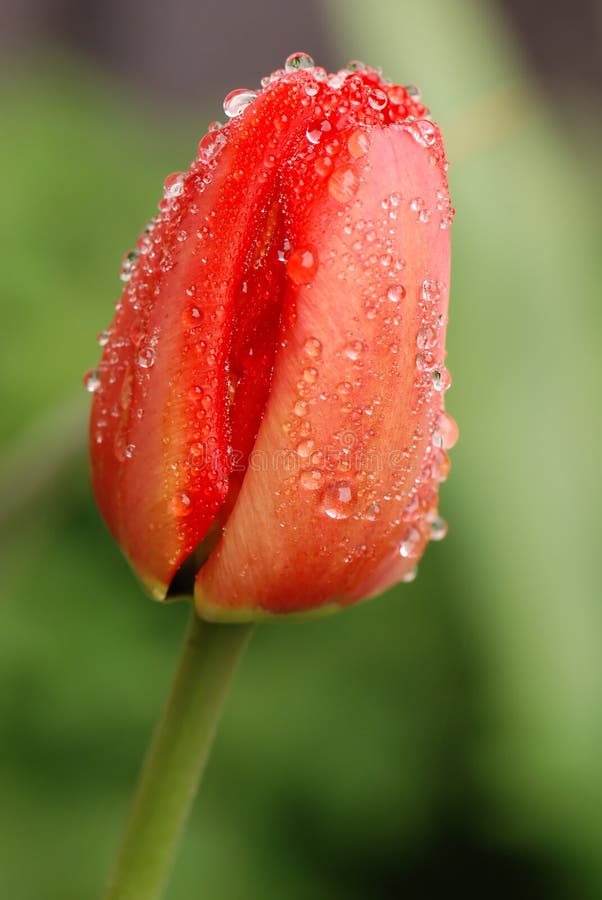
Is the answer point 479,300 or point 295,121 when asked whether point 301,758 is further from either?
point 295,121

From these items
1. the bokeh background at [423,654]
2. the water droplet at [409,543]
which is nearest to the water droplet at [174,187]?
the water droplet at [409,543]

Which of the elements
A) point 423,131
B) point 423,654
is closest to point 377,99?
point 423,131

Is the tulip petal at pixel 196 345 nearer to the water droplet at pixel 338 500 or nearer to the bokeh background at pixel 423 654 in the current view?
the water droplet at pixel 338 500

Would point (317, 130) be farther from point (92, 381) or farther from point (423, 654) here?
point (423, 654)

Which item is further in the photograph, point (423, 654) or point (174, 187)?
point (423, 654)

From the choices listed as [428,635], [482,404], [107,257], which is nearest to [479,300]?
Result: [482,404]

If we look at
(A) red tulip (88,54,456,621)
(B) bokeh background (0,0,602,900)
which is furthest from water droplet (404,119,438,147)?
(B) bokeh background (0,0,602,900)

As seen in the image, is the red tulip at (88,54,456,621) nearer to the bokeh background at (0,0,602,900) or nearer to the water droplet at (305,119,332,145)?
the water droplet at (305,119,332,145)
